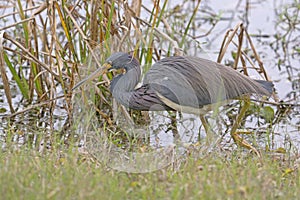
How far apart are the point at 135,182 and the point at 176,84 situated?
151 cm

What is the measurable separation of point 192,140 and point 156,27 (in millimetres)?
1196

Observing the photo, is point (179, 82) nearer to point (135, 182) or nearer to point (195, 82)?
point (195, 82)

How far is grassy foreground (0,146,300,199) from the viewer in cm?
332

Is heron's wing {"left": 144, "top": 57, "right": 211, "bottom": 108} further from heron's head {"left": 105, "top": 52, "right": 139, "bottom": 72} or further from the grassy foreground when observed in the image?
the grassy foreground

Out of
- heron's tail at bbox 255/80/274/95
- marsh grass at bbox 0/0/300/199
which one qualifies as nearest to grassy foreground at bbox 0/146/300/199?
marsh grass at bbox 0/0/300/199

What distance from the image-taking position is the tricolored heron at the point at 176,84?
496cm

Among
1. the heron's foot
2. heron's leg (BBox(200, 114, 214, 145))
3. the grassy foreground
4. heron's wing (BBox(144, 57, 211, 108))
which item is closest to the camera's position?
the grassy foreground

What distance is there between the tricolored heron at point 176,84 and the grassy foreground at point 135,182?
940 millimetres

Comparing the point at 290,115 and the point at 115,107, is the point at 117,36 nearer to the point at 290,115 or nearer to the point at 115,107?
the point at 115,107

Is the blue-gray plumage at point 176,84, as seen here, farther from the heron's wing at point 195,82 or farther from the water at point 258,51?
the water at point 258,51

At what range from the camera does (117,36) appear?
18.3ft

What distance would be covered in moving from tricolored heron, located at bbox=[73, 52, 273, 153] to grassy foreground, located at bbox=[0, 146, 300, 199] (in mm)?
940

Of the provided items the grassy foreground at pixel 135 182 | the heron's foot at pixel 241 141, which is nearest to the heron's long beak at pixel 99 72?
the grassy foreground at pixel 135 182

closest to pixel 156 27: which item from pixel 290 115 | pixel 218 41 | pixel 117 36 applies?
pixel 117 36
